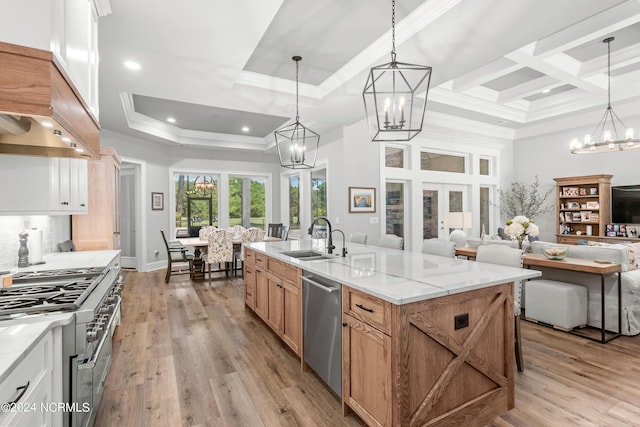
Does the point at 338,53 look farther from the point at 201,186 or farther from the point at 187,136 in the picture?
the point at 201,186

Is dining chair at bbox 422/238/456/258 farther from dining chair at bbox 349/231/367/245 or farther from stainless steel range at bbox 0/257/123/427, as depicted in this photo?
stainless steel range at bbox 0/257/123/427

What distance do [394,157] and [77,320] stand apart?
5.75 metres

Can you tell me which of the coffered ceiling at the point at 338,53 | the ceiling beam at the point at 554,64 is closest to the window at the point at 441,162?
the coffered ceiling at the point at 338,53

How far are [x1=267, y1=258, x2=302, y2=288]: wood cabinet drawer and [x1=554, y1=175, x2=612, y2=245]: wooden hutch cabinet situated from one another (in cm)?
634

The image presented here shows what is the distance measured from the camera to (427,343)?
5.56ft

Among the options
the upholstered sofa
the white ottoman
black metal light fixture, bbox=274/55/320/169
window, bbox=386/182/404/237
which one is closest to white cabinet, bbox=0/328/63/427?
black metal light fixture, bbox=274/55/320/169

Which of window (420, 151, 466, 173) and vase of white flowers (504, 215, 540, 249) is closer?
vase of white flowers (504, 215, 540, 249)

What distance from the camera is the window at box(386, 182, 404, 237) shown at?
20.8ft

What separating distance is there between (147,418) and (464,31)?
148 inches

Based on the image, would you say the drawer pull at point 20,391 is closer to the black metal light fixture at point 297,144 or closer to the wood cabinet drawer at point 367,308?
the wood cabinet drawer at point 367,308

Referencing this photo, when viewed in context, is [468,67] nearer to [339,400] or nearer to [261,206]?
[339,400]

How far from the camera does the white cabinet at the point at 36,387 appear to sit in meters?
1.06

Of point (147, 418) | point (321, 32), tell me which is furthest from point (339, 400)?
point (321, 32)

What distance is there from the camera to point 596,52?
4.43 meters
